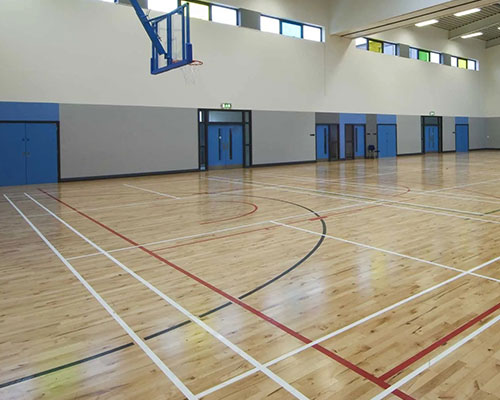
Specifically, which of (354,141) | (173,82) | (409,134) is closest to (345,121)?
(354,141)

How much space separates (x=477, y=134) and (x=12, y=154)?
31.9 m

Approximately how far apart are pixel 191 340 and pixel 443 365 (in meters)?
1.84

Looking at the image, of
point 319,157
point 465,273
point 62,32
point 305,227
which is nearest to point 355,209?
point 305,227

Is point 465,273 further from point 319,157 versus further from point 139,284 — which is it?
point 319,157

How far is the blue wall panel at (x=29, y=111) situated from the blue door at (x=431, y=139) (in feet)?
78.5

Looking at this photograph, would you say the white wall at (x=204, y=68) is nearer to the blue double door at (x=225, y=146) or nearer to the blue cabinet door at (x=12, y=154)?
the blue cabinet door at (x=12, y=154)

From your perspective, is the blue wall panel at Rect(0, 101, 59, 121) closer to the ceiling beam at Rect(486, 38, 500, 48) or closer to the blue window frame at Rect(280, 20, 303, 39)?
the blue window frame at Rect(280, 20, 303, 39)

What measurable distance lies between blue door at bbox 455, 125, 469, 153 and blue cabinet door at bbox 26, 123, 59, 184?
2757cm

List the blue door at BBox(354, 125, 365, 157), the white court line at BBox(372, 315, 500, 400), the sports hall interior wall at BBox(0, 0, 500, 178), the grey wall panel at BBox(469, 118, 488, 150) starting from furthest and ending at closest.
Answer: the grey wall panel at BBox(469, 118, 488, 150) → the blue door at BBox(354, 125, 365, 157) → the sports hall interior wall at BBox(0, 0, 500, 178) → the white court line at BBox(372, 315, 500, 400)

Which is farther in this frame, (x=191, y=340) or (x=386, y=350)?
(x=191, y=340)

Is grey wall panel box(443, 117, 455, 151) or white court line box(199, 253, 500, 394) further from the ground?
grey wall panel box(443, 117, 455, 151)

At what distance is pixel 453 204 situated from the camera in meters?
9.65

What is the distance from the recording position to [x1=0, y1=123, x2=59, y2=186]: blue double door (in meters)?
15.4

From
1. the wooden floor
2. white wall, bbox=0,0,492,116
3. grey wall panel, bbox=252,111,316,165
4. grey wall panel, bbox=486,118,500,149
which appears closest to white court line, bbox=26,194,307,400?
the wooden floor
